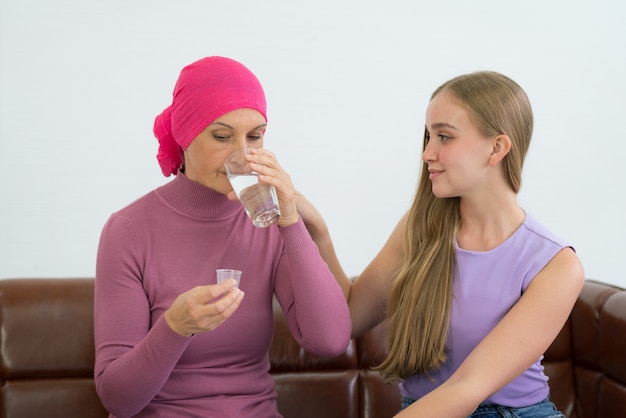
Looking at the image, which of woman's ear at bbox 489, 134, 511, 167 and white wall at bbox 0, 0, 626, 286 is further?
white wall at bbox 0, 0, 626, 286

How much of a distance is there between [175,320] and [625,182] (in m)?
2.16

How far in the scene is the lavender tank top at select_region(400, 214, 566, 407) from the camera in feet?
6.15

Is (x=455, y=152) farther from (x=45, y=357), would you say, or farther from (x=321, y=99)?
(x=45, y=357)

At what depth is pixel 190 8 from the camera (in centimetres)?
275

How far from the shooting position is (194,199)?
1.93m

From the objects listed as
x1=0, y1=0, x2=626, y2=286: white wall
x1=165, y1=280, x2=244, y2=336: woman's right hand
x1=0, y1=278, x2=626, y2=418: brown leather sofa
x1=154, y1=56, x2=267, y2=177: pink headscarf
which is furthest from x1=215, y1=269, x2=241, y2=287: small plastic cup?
x1=0, y1=0, x2=626, y2=286: white wall

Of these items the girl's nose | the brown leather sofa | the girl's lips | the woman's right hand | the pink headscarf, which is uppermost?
the pink headscarf

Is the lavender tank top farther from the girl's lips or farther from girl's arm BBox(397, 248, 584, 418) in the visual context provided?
the girl's lips

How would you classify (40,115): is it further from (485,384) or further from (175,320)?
(485,384)

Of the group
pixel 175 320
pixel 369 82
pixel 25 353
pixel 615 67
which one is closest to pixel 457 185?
pixel 175 320

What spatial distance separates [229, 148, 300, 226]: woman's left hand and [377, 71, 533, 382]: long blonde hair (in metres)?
0.42

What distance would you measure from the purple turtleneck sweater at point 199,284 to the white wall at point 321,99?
2.89 feet

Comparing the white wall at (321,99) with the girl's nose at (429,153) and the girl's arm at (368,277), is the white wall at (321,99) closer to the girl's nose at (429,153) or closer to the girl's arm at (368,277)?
the girl's arm at (368,277)

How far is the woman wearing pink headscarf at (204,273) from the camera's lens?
5.76 ft
